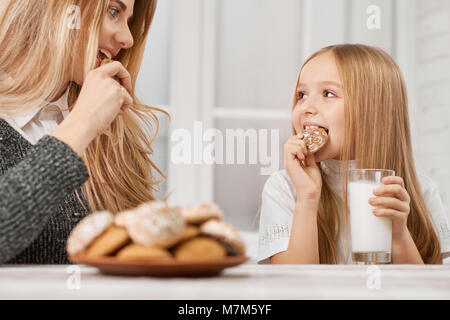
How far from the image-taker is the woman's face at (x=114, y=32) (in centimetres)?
135

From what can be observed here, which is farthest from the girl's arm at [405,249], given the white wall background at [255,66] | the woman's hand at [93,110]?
the white wall background at [255,66]

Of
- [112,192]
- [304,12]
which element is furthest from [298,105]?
[304,12]

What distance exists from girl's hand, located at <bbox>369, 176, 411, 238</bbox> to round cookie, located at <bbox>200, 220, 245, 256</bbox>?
593mm

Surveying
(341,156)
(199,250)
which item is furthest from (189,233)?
(341,156)

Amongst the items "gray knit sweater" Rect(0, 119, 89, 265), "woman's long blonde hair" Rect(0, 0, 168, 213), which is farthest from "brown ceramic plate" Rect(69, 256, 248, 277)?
"woman's long blonde hair" Rect(0, 0, 168, 213)

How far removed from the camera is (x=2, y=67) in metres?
1.25

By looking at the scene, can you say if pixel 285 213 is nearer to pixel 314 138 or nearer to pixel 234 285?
pixel 314 138

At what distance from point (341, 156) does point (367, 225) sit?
0.43 meters

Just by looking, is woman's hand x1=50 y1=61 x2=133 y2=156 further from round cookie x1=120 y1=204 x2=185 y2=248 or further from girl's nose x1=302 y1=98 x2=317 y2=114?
girl's nose x1=302 y1=98 x2=317 y2=114

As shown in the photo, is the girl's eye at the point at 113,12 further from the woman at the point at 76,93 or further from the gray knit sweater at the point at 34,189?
the gray knit sweater at the point at 34,189

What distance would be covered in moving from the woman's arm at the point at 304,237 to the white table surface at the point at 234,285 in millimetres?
639

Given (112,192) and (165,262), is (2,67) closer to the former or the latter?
(112,192)

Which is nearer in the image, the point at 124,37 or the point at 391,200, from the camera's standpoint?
the point at 391,200

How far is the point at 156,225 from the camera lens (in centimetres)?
56
